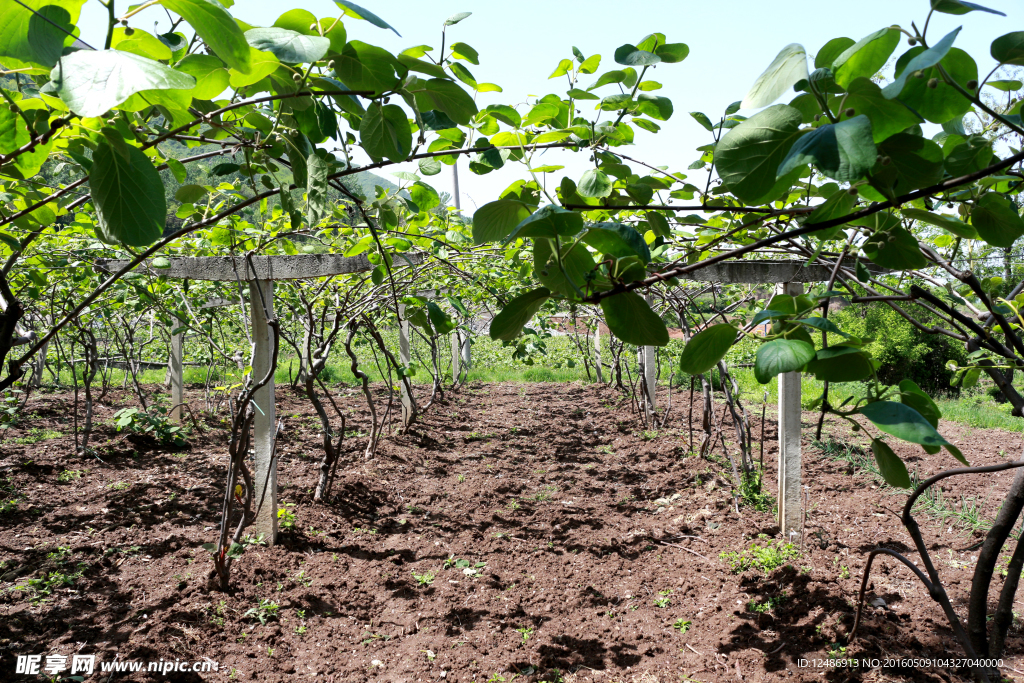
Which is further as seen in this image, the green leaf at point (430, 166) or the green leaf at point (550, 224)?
the green leaf at point (430, 166)

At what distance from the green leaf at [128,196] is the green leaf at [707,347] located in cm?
46

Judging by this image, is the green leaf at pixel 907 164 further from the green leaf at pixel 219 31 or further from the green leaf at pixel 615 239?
the green leaf at pixel 219 31

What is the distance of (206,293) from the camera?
6.01 meters

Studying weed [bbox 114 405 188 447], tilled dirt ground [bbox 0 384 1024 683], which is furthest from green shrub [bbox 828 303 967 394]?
weed [bbox 114 405 188 447]

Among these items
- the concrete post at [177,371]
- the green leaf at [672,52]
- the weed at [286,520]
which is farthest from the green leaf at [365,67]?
the concrete post at [177,371]

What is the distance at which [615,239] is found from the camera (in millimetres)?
540

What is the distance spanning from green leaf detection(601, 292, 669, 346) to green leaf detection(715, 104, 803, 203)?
129 mm

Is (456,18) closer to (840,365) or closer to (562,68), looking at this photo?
(562,68)

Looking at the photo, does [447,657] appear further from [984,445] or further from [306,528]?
[984,445]

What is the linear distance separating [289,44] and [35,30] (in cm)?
16

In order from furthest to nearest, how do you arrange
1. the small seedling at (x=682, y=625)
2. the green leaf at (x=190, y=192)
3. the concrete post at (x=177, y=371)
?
the concrete post at (x=177, y=371) → the small seedling at (x=682, y=625) → the green leaf at (x=190, y=192)

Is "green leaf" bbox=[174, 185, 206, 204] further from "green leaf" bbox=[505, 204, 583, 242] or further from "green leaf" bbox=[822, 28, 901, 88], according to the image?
"green leaf" bbox=[822, 28, 901, 88]

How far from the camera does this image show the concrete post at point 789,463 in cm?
298

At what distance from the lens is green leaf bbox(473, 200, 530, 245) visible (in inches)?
24.4
